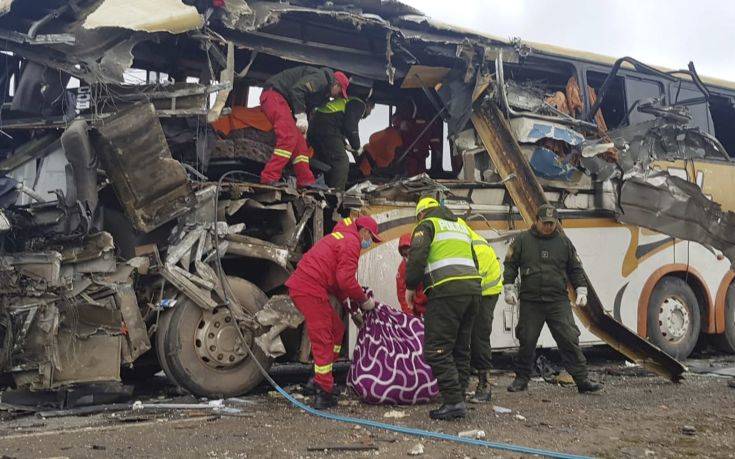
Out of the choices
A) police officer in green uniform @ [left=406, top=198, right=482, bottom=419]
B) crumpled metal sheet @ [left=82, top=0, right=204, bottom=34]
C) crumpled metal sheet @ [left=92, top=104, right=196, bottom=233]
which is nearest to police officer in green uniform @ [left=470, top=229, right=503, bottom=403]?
police officer in green uniform @ [left=406, top=198, right=482, bottom=419]

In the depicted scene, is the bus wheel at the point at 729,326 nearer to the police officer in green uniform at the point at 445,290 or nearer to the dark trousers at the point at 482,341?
the dark trousers at the point at 482,341

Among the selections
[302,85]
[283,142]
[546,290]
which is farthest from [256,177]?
[546,290]

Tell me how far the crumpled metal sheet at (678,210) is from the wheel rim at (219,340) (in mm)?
4392

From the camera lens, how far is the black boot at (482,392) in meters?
5.96

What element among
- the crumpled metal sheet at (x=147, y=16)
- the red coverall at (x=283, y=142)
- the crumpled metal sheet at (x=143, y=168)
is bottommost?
the crumpled metal sheet at (x=143, y=168)

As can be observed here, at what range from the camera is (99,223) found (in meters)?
5.86

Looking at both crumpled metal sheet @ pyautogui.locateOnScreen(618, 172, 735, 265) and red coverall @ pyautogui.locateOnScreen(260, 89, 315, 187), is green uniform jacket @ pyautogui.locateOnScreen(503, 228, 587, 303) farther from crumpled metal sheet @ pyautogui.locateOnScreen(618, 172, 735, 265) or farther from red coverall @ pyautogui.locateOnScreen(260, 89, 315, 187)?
red coverall @ pyautogui.locateOnScreen(260, 89, 315, 187)

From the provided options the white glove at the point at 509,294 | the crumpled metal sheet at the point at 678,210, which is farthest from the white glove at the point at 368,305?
the crumpled metal sheet at the point at 678,210

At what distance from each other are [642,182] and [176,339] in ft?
16.5

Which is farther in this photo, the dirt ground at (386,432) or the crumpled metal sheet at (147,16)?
the crumpled metal sheet at (147,16)

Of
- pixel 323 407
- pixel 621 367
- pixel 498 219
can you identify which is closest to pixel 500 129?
pixel 498 219

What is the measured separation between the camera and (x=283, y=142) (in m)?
6.91

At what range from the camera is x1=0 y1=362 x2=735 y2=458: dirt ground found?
421 centimetres

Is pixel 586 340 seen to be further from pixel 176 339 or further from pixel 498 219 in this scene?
pixel 176 339
